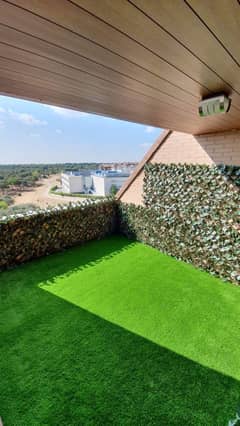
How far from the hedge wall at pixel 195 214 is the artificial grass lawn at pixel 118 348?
441 mm

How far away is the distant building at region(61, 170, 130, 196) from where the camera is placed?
21.8 ft

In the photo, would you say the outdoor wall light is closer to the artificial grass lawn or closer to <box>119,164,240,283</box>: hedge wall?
<box>119,164,240,283</box>: hedge wall

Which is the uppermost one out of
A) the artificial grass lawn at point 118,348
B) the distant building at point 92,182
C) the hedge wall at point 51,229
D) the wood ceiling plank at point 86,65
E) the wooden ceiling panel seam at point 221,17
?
the wood ceiling plank at point 86,65

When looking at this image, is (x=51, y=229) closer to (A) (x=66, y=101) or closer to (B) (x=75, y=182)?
(B) (x=75, y=182)

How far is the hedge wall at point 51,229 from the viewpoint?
15.5 ft

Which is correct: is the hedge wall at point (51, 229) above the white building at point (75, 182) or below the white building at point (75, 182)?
below

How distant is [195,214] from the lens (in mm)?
4742

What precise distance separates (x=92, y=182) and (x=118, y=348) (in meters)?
5.65

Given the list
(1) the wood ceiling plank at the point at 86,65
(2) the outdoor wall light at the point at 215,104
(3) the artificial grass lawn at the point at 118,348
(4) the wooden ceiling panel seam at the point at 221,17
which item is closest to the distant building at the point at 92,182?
(3) the artificial grass lawn at the point at 118,348

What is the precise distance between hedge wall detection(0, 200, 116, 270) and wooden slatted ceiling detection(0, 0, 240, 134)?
3107mm

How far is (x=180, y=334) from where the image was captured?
116 inches

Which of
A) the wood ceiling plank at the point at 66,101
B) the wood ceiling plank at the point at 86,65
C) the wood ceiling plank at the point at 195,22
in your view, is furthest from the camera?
the wood ceiling plank at the point at 66,101

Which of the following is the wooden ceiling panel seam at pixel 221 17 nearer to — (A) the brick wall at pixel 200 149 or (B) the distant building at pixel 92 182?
(A) the brick wall at pixel 200 149

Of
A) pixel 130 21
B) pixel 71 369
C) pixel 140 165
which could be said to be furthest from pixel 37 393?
pixel 140 165
